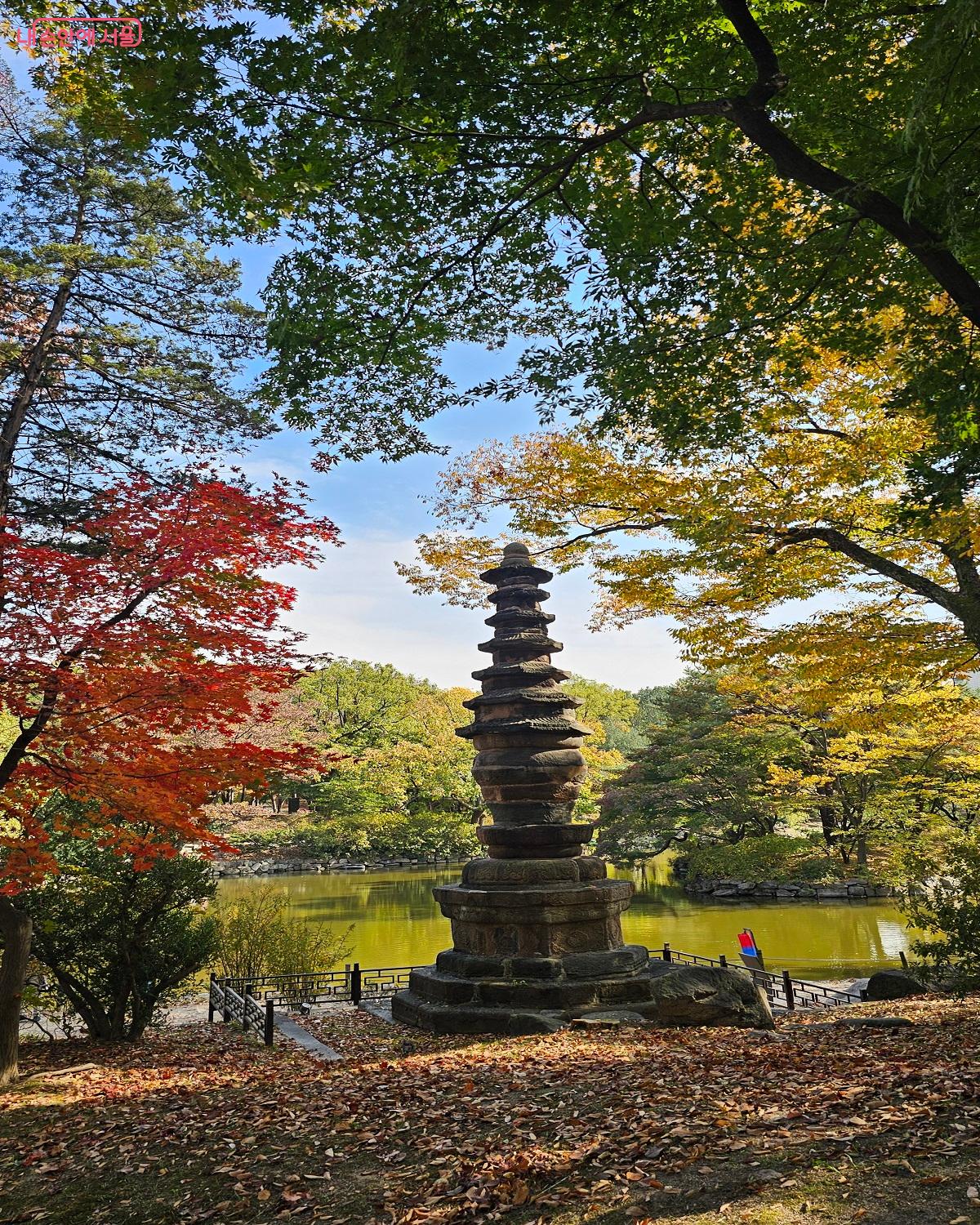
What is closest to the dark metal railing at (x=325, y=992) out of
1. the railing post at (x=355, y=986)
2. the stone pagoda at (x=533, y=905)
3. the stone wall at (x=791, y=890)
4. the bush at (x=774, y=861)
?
the railing post at (x=355, y=986)

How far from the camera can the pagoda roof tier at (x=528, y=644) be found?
1290 cm

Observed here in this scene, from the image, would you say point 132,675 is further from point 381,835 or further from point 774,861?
point 381,835

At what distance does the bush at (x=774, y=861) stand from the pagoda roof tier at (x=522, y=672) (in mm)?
15182

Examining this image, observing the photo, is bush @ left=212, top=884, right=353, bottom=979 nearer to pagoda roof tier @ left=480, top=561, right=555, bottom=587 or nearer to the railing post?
the railing post

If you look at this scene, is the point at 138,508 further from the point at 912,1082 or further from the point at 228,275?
the point at 912,1082

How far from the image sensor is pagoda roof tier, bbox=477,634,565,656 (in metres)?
12.9

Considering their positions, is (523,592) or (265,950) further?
(265,950)

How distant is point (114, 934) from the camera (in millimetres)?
10453

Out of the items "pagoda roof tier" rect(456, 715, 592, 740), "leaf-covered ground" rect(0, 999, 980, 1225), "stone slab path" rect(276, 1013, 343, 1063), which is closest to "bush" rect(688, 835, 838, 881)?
"pagoda roof tier" rect(456, 715, 592, 740)

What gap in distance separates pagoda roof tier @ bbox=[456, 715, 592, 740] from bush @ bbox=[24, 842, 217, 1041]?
4.73m

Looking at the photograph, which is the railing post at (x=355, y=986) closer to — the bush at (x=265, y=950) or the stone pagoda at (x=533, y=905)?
the bush at (x=265, y=950)

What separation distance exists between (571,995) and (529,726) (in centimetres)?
387

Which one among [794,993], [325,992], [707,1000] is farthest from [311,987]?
[794,993]

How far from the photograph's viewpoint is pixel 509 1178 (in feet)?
14.5
